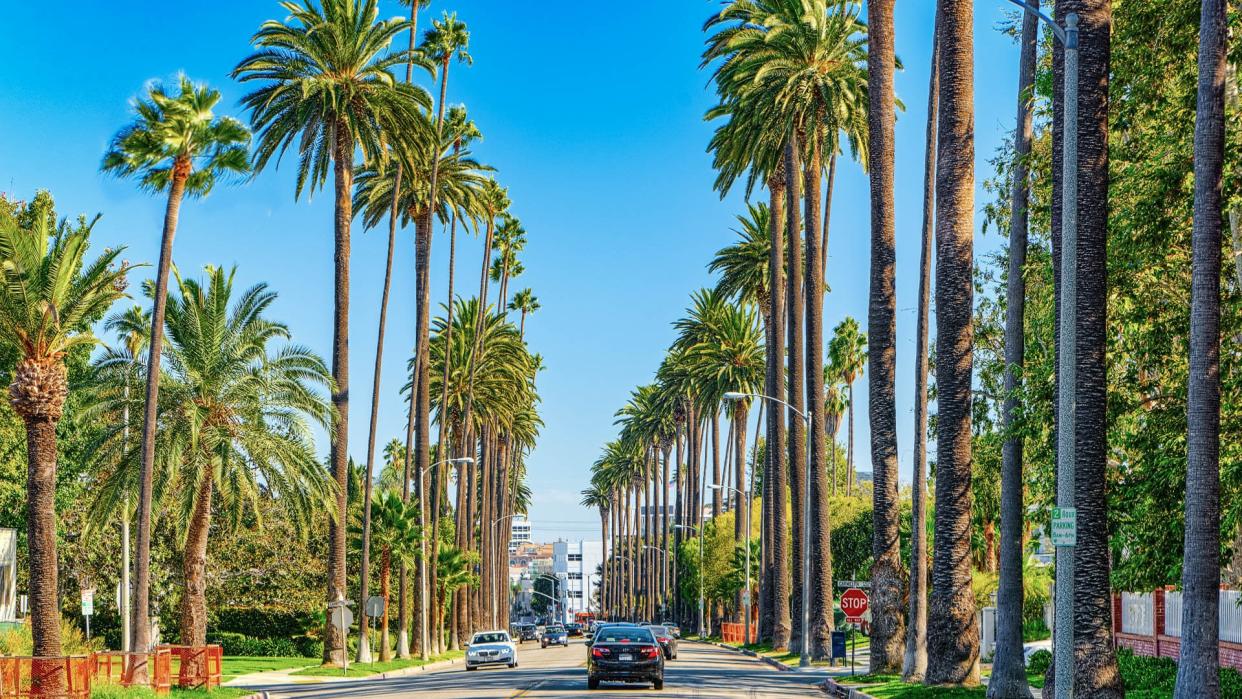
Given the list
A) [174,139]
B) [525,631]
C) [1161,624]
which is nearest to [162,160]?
[174,139]

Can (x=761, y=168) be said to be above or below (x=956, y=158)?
above

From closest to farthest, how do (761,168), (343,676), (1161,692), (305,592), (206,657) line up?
(1161,692) < (206,657) < (343,676) < (761,168) < (305,592)

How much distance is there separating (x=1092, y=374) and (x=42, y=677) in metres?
18.0

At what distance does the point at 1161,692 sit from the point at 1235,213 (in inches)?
345

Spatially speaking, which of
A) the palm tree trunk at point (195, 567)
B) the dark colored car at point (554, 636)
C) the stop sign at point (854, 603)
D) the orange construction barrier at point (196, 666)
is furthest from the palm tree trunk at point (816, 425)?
the dark colored car at point (554, 636)

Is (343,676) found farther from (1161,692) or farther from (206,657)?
(1161,692)

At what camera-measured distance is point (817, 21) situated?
45719 millimetres

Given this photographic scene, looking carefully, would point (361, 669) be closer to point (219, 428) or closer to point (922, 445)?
point (219, 428)

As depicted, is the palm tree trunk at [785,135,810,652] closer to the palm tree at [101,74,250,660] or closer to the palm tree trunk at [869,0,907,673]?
the palm tree trunk at [869,0,907,673]

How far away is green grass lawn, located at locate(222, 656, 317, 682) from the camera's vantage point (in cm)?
4684

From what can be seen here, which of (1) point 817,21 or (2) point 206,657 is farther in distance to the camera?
(1) point 817,21

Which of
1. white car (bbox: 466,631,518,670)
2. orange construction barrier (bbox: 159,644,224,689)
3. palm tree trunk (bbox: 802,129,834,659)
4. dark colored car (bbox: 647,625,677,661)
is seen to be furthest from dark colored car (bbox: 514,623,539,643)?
orange construction barrier (bbox: 159,644,224,689)

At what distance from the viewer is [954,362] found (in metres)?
27.9

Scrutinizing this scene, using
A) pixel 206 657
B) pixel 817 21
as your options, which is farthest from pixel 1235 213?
pixel 817 21
